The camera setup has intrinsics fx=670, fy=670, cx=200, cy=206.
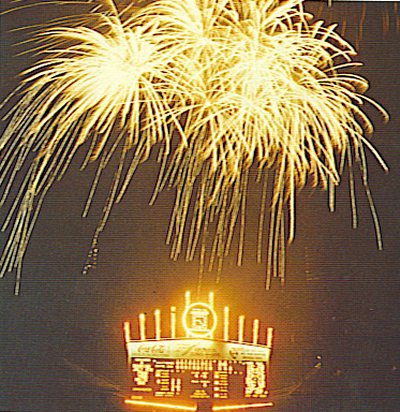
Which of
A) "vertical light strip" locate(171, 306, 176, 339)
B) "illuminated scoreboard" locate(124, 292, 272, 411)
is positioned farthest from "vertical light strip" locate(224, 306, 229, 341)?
"vertical light strip" locate(171, 306, 176, 339)

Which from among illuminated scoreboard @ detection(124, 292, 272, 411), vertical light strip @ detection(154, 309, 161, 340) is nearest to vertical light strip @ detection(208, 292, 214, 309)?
illuminated scoreboard @ detection(124, 292, 272, 411)

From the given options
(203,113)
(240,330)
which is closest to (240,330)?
(240,330)

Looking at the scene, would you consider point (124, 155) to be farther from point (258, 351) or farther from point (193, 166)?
point (258, 351)

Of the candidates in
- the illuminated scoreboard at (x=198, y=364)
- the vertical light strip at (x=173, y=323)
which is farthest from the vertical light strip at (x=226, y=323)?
the vertical light strip at (x=173, y=323)

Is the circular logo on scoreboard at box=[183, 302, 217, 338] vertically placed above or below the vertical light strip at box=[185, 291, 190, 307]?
below

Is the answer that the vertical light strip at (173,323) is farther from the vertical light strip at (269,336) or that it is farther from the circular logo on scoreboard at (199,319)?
the vertical light strip at (269,336)

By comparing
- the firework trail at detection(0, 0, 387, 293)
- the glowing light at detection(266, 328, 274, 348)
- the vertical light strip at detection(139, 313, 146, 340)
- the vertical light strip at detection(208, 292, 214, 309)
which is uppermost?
the firework trail at detection(0, 0, 387, 293)

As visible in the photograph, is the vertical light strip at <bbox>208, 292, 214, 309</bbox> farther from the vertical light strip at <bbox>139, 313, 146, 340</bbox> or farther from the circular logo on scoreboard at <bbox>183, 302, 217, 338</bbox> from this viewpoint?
the vertical light strip at <bbox>139, 313, 146, 340</bbox>
